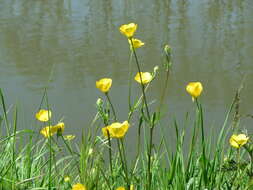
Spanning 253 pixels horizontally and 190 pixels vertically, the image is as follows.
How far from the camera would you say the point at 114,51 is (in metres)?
4.38

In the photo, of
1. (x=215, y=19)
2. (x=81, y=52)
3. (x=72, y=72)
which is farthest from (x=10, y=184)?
(x=215, y=19)

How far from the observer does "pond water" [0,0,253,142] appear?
317 cm

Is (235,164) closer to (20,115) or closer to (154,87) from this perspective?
(20,115)

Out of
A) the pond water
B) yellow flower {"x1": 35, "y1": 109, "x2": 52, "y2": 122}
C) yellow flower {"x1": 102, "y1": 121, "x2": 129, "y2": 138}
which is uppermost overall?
yellow flower {"x1": 102, "y1": 121, "x2": 129, "y2": 138}

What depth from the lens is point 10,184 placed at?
1188mm

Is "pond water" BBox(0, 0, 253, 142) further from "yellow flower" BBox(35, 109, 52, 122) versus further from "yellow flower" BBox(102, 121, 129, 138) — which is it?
"yellow flower" BBox(102, 121, 129, 138)

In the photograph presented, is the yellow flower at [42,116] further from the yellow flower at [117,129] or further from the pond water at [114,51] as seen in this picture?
the pond water at [114,51]

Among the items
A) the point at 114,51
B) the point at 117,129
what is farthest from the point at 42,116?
the point at 114,51

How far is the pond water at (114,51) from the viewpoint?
3166mm

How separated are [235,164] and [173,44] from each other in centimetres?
350

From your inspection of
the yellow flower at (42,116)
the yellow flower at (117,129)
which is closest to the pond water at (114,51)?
the yellow flower at (42,116)

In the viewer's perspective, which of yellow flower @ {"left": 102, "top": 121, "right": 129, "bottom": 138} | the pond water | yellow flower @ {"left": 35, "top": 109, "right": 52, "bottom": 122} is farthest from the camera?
the pond water

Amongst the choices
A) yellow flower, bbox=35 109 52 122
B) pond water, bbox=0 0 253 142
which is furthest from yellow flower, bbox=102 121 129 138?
pond water, bbox=0 0 253 142

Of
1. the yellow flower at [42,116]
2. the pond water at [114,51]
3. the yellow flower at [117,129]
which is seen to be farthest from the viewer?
the pond water at [114,51]
